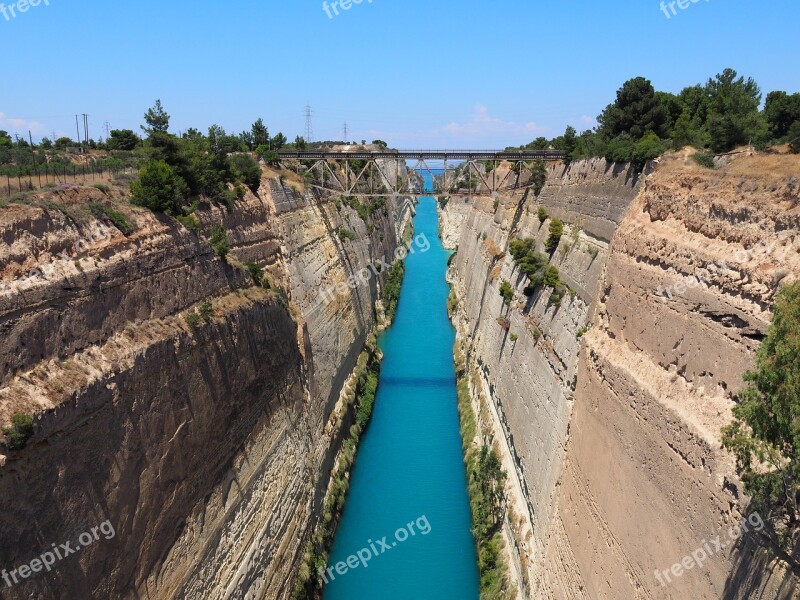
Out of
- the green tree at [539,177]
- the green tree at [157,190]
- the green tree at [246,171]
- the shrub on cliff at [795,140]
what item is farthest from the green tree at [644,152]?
the green tree at [246,171]

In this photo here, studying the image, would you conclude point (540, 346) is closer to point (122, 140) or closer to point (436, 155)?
point (436, 155)

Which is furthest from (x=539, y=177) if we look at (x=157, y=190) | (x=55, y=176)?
(x=55, y=176)

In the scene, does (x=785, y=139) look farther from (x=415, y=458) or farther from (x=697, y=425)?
(x=415, y=458)

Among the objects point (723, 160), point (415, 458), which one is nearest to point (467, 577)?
point (415, 458)

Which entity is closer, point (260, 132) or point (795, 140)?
point (795, 140)

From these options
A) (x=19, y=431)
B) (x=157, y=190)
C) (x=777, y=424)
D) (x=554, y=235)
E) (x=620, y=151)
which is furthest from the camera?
(x=554, y=235)

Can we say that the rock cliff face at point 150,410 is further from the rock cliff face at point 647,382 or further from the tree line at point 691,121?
the tree line at point 691,121

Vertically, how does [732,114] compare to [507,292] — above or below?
above
